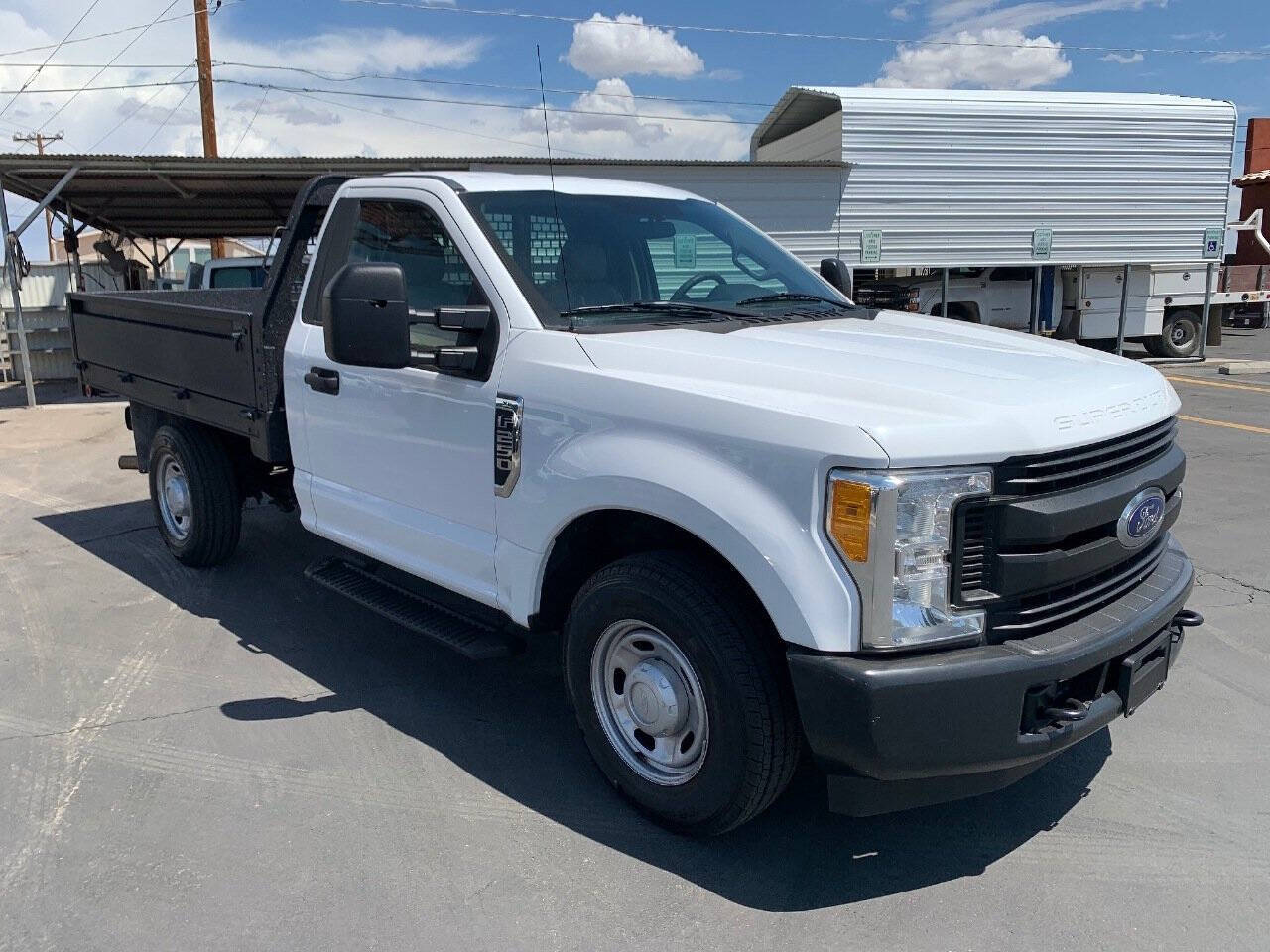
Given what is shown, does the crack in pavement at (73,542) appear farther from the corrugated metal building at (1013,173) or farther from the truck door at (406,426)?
the corrugated metal building at (1013,173)

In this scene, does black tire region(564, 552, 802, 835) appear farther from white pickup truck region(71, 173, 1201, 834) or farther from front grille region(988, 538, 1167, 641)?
front grille region(988, 538, 1167, 641)

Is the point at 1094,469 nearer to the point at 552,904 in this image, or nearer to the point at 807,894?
the point at 807,894

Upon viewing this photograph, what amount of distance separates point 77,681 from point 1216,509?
6.98 metres

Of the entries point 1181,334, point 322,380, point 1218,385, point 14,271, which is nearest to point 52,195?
point 14,271

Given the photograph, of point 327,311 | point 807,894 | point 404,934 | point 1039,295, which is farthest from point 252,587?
point 1039,295

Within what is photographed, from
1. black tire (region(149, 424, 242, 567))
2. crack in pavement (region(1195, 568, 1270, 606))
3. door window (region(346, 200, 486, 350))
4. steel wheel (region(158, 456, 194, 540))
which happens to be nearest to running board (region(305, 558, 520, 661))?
door window (region(346, 200, 486, 350))

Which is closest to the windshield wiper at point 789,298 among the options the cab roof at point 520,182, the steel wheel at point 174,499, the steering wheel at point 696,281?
the steering wheel at point 696,281

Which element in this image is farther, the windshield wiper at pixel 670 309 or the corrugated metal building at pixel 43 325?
the corrugated metal building at pixel 43 325

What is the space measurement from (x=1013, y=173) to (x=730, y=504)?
51.4 ft

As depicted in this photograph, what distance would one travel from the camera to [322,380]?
4.33m

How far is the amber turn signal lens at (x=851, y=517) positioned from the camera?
8.36 feet

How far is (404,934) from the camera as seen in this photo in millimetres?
2803

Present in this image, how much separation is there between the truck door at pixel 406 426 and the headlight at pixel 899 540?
143cm

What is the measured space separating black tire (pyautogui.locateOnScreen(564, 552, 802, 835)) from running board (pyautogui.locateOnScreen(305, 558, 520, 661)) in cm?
72
